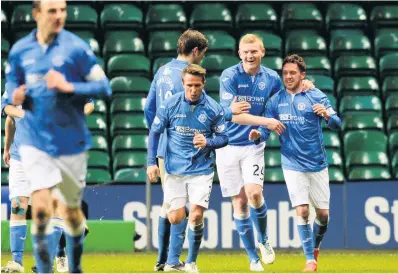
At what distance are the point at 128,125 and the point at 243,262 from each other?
12.2 feet

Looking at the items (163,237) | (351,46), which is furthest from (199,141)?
(351,46)

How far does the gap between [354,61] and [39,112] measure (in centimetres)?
947

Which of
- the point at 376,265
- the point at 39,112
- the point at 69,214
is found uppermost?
the point at 39,112

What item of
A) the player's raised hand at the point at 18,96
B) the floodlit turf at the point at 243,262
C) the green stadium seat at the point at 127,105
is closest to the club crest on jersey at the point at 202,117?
the floodlit turf at the point at 243,262

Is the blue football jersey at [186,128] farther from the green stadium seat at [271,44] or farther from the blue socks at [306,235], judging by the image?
the green stadium seat at [271,44]

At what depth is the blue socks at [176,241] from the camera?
9664 millimetres

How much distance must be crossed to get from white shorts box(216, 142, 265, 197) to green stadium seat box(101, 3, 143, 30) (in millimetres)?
6190

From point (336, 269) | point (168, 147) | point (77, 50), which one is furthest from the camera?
point (336, 269)

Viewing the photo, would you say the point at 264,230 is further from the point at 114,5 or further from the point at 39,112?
the point at 114,5

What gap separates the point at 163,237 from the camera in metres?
9.98

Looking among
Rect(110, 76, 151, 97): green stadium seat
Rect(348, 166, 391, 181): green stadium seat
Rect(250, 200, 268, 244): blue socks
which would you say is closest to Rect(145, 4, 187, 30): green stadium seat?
Rect(110, 76, 151, 97): green stadium seat

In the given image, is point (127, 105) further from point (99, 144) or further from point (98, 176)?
point (98, 176)

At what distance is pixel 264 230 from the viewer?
34.8ft

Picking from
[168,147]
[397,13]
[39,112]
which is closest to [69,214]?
[39,112]
